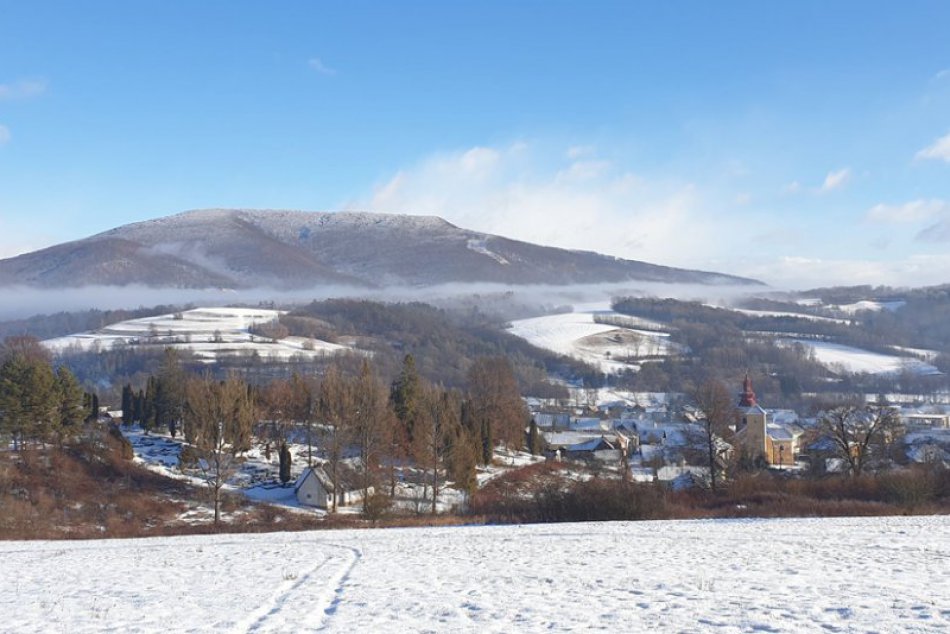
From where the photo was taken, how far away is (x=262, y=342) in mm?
179250

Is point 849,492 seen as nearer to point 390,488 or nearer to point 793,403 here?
point 390,488

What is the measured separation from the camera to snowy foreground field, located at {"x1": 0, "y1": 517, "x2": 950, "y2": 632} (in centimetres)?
1031

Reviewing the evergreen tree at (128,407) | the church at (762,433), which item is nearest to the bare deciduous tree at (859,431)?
the church at (762,433)

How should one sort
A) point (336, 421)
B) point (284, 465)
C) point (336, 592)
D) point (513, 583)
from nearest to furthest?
point (336, 592) → point (513, 583) → point (336, 421) → point (284, 465)

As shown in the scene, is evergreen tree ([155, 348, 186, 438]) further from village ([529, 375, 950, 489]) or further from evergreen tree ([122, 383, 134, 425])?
village ([529, 375, 950, 489])

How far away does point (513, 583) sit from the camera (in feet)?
43.2

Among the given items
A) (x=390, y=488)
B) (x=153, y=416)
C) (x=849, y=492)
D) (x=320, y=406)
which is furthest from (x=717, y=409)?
(x=153, y=416)

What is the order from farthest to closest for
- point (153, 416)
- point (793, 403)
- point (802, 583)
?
point (793, 403), point (153, 416), point (802, 583)

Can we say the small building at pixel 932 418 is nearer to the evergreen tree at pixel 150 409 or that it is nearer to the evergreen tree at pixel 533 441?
the evergreen tree at pixel 533 441

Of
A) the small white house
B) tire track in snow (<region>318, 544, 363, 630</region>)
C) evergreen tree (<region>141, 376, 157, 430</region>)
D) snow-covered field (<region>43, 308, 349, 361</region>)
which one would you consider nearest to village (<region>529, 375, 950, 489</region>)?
the small white house

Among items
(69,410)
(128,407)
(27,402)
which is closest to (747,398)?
Result: (128,407)

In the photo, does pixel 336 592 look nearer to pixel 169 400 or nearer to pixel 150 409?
pixel 169 400

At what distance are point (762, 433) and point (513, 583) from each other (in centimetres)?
6973

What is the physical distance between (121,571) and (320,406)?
Answer: 34.6 metres
